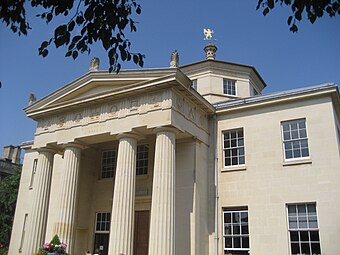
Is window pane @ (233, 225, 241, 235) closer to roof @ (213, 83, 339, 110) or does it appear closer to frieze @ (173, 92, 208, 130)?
frieze @ (173, 92, 208, 130)

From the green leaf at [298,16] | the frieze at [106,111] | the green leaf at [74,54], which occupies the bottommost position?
the green leaf at [74,54]

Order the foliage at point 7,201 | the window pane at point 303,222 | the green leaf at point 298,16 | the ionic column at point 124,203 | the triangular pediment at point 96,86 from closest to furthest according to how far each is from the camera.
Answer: the green leaf at point 298,16 → the ionic column at point 124,203 → the window pane at point 303,222 → the triangular pediment at point 96,86 → the foliage at point 7,201

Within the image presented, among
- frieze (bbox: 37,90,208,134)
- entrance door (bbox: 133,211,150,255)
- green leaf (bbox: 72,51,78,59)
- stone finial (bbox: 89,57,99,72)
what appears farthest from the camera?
stone finial (bbox: 89,57,99,72)

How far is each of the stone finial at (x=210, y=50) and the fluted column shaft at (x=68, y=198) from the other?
11.8 meters

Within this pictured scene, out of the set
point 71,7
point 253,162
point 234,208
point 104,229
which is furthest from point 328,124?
point 71,7

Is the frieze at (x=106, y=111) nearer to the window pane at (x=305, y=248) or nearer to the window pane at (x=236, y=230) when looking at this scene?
the window pane at (x=236, y=230)

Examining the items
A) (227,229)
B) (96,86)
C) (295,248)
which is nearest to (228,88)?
(96,86)

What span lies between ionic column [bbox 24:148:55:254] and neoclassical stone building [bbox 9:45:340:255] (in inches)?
2.1

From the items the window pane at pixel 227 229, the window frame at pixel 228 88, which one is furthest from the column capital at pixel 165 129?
the window frame at pixel 228 88

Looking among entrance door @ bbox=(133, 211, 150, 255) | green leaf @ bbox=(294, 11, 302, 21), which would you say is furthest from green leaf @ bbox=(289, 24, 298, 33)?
entrance door @ bbox=(133, 211, 150, 255)

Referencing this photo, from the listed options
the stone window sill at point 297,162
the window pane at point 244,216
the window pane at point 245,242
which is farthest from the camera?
the window pane at point 244,216

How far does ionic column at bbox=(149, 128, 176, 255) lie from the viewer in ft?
45.8

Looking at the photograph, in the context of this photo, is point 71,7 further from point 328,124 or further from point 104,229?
point 104,229

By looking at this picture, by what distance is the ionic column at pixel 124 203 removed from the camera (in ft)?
48.5
